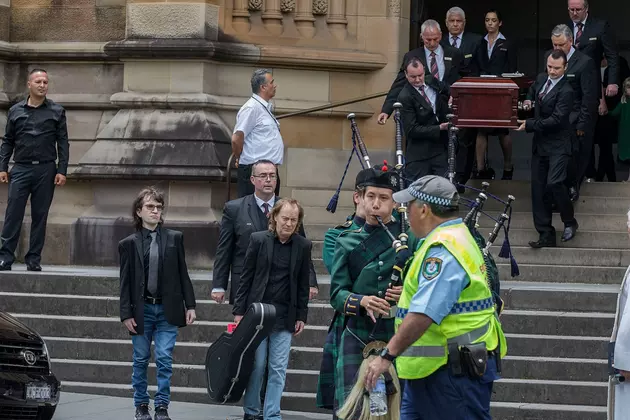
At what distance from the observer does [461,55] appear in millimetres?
14609

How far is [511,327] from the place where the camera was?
11.4m

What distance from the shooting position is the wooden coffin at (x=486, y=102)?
551 inches

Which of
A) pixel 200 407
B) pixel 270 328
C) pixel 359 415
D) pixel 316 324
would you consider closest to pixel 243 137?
pixel 316 324

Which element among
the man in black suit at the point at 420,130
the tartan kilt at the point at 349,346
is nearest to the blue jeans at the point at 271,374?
the tartan kilt at the point at 349,346

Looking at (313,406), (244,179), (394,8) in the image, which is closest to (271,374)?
(313,406)

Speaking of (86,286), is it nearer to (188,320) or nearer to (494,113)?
(188,320)

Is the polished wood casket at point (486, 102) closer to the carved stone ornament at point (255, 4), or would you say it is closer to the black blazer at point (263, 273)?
the carved stone ornament at point (255, 4)

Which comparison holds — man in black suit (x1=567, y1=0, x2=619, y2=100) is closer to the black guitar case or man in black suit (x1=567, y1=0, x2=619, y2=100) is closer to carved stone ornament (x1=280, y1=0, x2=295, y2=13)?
carved stone ornament (x1=280, y1=0, x2=295, y2=13)

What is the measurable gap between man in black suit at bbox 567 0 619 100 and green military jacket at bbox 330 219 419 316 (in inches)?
283

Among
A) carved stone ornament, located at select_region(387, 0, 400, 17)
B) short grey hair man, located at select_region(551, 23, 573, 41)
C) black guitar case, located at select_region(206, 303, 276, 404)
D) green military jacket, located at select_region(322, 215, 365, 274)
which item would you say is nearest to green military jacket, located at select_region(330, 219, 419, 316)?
green military jacket, located at select_region(322, 215, 365, 274)

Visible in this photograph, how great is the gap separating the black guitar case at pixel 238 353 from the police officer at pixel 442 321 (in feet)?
9.13

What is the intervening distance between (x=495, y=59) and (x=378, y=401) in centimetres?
824

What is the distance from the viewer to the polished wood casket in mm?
13992

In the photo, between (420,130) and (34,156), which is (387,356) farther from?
(34,156)
